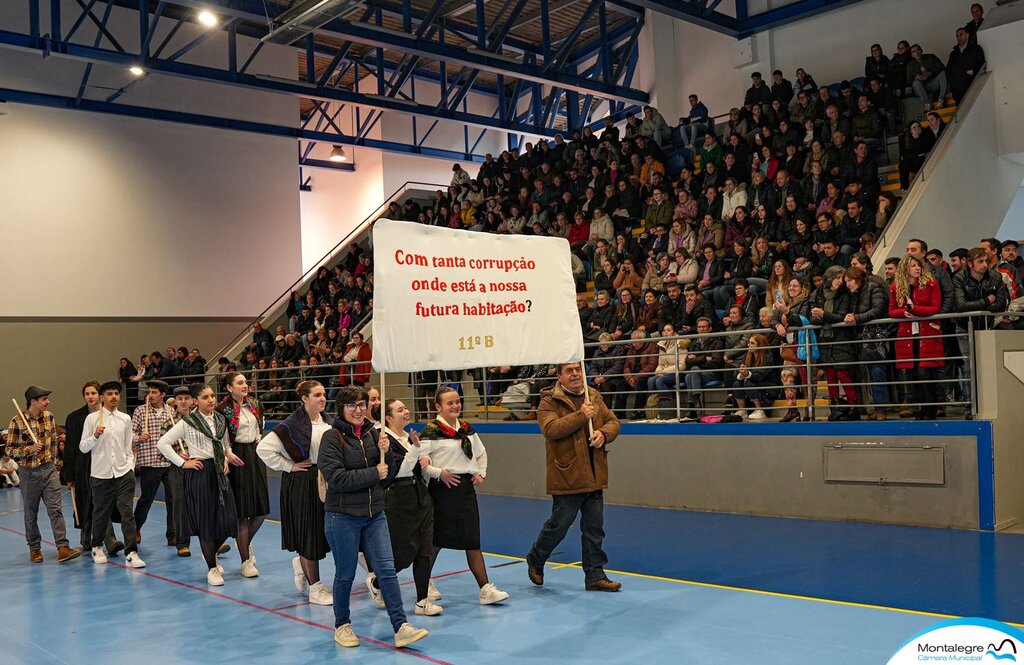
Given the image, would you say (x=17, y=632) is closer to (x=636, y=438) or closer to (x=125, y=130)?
(x=636, y=438)

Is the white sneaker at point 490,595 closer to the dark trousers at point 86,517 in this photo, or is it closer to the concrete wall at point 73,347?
the dark trousers at point 86,517

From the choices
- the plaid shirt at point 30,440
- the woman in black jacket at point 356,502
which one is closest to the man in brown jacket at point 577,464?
the woman in black jacket at point 356,502

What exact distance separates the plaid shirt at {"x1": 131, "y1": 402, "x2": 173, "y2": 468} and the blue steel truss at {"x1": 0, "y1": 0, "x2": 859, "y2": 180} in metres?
7.27

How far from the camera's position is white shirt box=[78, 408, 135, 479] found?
32.6 feet

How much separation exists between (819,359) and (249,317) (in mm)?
18063

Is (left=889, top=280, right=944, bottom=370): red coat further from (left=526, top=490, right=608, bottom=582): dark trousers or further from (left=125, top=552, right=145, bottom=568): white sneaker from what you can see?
(left=125, top=552, right=145, bottom=568): white sneaker

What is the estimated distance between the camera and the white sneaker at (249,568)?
8969 mm

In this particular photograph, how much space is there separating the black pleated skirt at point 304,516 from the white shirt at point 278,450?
6.5 inches

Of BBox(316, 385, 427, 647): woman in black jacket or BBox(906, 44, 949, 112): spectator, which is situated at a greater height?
BBox(906, 44, 949, 112): spectator

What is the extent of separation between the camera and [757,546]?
353 inches

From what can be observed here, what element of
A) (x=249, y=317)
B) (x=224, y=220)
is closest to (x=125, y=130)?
(x=224, y=220)

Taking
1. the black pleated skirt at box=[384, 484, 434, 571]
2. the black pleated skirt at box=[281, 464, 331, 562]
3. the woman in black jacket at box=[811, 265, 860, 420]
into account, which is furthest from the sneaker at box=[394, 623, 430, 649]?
Result: the woman in black jacket at box=[811, 265, 860, 420]

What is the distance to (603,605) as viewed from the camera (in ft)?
23.6

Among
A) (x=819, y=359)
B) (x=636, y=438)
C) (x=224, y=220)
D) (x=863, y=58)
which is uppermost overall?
(x=863, y=58)
